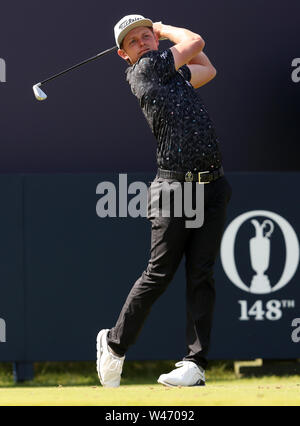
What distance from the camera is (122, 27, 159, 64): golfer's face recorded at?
3.86 metres

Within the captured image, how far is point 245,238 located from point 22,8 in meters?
2.08

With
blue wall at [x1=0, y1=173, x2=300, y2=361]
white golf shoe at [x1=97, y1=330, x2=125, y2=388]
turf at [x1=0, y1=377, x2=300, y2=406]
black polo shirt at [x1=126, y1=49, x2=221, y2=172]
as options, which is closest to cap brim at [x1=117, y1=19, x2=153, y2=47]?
black polo shirt at [x1=126, y1=49, x2=221, y2=172]

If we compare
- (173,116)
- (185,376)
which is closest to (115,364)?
(185,376)

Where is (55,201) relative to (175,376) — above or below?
above

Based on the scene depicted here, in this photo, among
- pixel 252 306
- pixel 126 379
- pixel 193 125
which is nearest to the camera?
pixel 193 125

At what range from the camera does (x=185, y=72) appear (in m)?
4.01

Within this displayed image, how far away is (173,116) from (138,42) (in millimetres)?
346

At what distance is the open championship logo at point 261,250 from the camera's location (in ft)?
18.8

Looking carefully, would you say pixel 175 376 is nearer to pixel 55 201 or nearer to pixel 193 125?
pixel 193 125

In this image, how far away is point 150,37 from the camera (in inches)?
153

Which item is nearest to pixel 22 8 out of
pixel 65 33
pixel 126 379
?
pixel 65 33

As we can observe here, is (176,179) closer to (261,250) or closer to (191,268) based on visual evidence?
(191,268)

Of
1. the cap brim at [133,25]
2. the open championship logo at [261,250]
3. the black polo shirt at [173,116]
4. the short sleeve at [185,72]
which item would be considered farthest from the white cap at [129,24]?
the open championship logo at [261,250]

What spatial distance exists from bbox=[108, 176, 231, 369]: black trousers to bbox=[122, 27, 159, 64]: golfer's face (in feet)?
1.71
